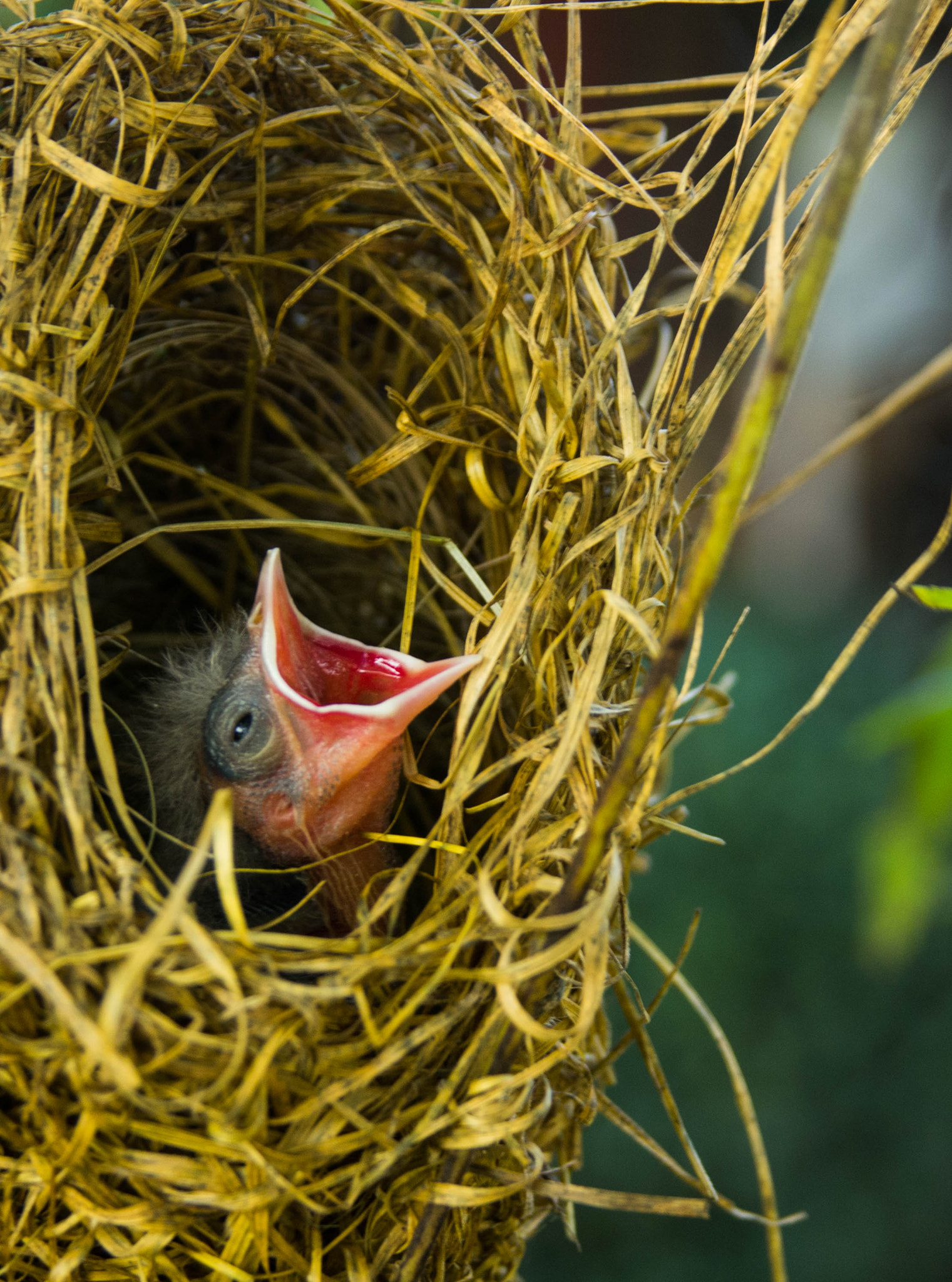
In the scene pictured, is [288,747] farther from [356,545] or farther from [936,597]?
[936,597]

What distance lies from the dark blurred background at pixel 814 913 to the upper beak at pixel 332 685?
750 millimetres

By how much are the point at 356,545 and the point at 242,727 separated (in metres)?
0.15

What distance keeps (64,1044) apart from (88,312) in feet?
1.12

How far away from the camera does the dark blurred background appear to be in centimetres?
127

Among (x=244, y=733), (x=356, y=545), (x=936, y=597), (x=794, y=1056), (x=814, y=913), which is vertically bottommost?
(x=794, y=1056)

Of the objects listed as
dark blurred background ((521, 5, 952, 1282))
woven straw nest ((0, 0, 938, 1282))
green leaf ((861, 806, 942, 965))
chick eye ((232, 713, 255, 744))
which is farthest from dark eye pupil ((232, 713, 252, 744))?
dark blurred background ((521, 5, 952, 1282))

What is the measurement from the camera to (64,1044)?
38 centimetres

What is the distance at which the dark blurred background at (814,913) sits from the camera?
127 cm

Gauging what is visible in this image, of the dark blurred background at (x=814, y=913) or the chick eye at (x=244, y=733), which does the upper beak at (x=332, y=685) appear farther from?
the dark blurred background at (x=814, y=913)

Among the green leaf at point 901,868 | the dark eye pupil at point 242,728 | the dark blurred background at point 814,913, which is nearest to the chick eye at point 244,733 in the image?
the dark eye pupil at point 242,728

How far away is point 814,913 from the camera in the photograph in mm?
1347

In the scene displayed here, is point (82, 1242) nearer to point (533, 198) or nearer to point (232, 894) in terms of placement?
point (232, 894)

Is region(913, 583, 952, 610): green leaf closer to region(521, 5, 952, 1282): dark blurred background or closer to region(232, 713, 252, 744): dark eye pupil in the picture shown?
region(232, 713, 252, 744): dark eye pupil

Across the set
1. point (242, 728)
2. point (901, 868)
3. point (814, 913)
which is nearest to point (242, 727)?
point (242, 728)
